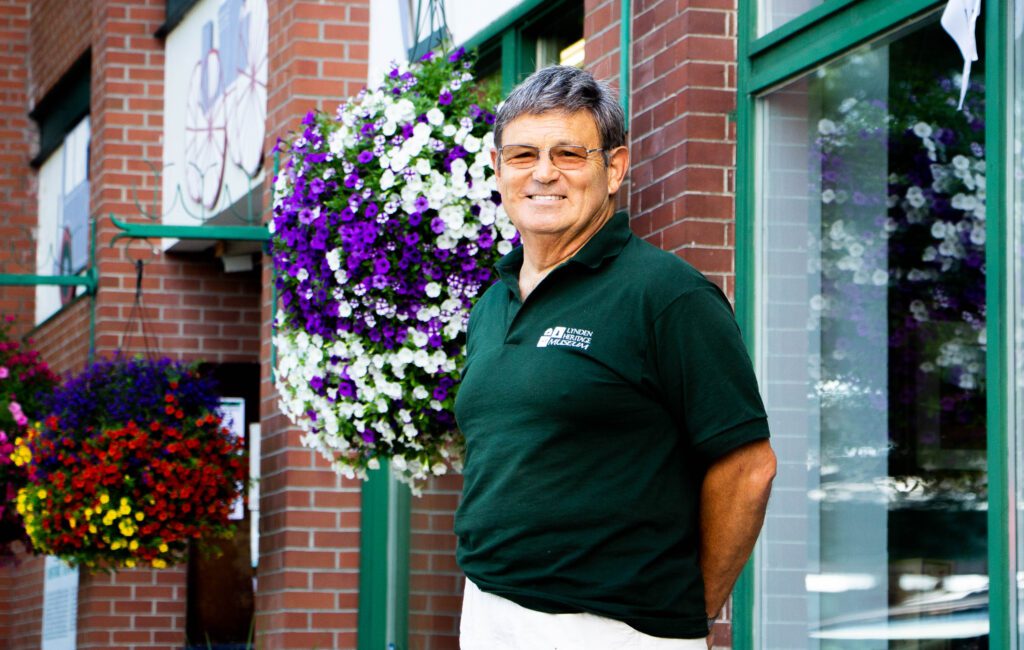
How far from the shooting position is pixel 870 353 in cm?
521

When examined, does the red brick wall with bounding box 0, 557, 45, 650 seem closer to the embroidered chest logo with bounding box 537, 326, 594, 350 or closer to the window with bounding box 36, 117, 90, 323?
the window with bounding box 36, 117, 90, 323

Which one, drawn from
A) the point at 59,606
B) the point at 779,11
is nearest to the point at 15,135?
the point at 59,606

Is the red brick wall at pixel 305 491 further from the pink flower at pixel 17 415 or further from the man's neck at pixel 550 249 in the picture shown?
the man's neck at pixel 550 249

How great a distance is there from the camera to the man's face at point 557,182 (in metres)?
3.33

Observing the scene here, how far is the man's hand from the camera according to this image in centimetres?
307

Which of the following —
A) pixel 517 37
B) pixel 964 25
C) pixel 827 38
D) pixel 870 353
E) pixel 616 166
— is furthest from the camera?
pixel 517 37

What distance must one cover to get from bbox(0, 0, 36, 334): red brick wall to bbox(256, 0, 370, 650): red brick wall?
6.15 metres

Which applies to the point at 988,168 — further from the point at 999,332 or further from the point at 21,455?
the point at 21,455

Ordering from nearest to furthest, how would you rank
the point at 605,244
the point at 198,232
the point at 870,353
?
the point at 605,244
the point at 870,353
the point at 198,232

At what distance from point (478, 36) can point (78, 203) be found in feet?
18.4

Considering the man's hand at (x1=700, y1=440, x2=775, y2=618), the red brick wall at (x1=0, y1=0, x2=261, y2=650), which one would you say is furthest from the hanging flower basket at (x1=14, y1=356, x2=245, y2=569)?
the man's hand at (x1=700, y1=440, x2=775, y2=618)

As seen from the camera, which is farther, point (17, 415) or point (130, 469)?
point (17, 415)

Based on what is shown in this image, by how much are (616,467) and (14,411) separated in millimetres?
7148

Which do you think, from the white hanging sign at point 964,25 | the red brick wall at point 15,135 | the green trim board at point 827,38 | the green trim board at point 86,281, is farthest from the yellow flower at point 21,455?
the white hanging sign at point 964,25
